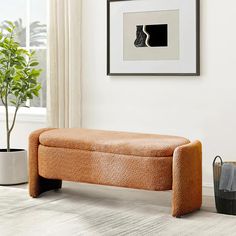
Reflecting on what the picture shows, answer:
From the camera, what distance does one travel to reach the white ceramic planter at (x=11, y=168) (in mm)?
4871

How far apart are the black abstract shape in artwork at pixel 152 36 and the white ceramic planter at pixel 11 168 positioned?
1353mm

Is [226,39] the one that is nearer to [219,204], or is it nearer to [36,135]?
[219,204]

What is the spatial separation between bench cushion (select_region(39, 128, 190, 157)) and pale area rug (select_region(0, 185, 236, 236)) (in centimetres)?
40

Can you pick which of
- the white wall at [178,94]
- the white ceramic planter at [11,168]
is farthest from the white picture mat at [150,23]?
the white ceramic planter at [11,168]

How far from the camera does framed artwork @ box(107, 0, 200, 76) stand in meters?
4.66

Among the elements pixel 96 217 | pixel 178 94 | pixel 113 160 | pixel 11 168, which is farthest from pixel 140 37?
pixel 96 217

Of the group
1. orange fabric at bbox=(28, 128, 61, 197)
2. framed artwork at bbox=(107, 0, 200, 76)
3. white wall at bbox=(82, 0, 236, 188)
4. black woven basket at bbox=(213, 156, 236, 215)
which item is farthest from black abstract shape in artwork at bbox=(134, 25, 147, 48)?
black woven basket at bbox=(213, 156, 236, 215)

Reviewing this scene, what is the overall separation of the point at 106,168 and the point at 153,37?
130cm

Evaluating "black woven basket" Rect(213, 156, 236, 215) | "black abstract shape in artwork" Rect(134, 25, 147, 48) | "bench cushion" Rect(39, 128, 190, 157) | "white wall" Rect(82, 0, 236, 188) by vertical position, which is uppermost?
"black abstract shape in artwork" Rect(134, 25, 147, 48)

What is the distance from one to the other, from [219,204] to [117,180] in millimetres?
699

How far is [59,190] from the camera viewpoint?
15.3 feet

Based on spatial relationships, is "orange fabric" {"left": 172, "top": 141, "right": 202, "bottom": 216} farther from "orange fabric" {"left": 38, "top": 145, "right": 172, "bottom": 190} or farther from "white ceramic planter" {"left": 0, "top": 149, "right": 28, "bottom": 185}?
"white ceramic planter" {"left": 0, "top": 149, "right": 28, "bottom": 185}

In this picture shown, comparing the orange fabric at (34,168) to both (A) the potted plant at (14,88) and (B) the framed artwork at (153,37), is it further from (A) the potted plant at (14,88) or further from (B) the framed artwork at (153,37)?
(B) the framed artwork at (153,37)

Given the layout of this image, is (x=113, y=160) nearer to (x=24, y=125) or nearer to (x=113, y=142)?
(x=113, y=142)
